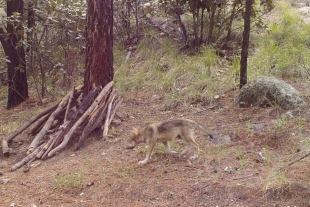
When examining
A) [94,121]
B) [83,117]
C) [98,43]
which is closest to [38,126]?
[83,117]

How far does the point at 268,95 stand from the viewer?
728 centimetres

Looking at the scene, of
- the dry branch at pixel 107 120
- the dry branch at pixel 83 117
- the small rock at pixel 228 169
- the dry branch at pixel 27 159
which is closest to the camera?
the small rock at pixel 228 169

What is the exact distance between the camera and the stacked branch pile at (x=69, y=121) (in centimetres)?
653

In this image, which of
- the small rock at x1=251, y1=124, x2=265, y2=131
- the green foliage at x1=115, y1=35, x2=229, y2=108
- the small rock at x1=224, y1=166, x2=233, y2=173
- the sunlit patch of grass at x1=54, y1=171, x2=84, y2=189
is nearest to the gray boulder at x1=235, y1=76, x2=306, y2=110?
the small rock at x1=251, y1=124, x2=265, y2=131

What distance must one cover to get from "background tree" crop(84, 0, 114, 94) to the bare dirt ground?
1028mm

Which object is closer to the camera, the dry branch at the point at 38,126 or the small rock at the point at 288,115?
the small rock at the point at 288,115

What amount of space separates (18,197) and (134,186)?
1451 millimetres

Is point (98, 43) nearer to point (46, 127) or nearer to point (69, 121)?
point (69, 121)

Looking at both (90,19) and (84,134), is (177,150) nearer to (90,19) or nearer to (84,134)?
(84,134)

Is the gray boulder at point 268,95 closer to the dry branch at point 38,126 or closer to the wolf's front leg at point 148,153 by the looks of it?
the wolf's front leg at point 148,153

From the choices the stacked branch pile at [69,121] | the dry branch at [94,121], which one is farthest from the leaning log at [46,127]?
the dry branch at [94,121]

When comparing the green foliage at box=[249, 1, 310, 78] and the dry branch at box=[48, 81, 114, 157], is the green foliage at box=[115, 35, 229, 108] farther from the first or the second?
the dry branch at box=[48, 81, 114, 157]

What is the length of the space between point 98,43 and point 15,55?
3594 millimetres

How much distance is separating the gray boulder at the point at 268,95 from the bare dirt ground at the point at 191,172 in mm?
176
